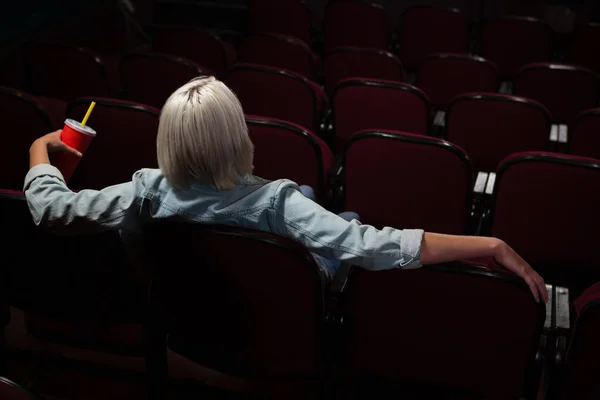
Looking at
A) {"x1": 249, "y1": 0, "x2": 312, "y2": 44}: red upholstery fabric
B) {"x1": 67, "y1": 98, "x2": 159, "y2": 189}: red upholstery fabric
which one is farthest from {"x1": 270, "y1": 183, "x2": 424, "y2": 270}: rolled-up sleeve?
{"x1": 249, "y1": 0, "x2": 312, "y2": 44}: red upholstery fabric

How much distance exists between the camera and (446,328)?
1417mm

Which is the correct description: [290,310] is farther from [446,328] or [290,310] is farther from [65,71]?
[65,71]

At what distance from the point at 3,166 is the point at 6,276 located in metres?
0.76

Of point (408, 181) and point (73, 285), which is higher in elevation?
point (408, 181)

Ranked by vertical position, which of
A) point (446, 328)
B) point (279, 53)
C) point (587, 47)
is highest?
point (587, 47)

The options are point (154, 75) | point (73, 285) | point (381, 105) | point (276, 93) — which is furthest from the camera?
point (154, 75)

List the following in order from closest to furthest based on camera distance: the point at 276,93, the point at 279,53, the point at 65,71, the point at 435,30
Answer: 1. the point at 276,93
2. the point at 65,71
3. the point at 279,53
4. the point at 435,30

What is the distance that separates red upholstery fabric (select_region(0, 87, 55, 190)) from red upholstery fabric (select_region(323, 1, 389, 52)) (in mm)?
2565

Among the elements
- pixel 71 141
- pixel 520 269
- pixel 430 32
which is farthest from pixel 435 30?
pixel 520 269

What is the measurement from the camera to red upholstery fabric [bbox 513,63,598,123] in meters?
3.30

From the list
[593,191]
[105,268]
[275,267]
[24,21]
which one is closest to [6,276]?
[105,268]

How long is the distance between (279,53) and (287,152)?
62.5 inches

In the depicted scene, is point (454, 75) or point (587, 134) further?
point (454, 75)

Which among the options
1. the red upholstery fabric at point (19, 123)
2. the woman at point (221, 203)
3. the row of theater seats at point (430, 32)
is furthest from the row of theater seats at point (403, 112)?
the row of theater seats at point (430, 32)
